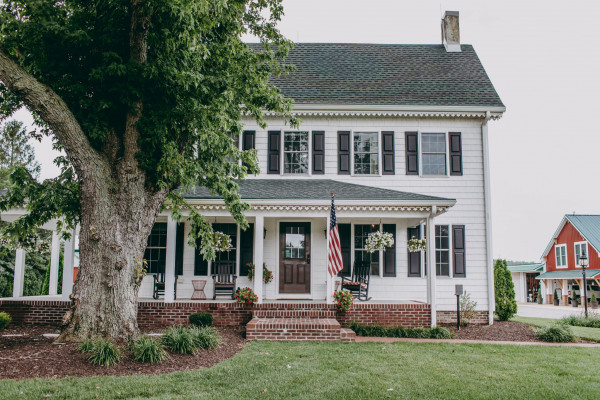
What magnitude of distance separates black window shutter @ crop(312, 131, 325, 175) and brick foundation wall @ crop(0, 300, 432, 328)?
13.9 ft

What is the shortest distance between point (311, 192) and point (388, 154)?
315 cm

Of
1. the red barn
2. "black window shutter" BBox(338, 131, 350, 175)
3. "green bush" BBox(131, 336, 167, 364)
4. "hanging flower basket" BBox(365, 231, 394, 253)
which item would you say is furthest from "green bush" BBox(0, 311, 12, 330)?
the red barn

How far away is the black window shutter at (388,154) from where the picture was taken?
1338cm

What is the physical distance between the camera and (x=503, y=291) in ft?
42.8

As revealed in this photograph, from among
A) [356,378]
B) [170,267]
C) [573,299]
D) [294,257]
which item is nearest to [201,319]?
[170,267]

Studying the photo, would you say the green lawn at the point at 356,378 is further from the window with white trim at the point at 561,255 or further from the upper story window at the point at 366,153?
the window with white trim at the point at 561,255

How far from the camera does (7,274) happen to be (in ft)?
54.9

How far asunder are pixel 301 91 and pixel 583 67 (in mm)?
11652

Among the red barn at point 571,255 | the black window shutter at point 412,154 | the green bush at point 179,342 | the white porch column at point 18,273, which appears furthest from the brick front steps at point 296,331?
the red barn at point 571,255

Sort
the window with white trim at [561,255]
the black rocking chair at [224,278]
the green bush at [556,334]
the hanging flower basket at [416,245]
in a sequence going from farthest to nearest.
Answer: the window with white trim at [561,255] < the hanging flower basket at [416,245] < the black rocking chair at [224,278] < the green bush at [556,334]

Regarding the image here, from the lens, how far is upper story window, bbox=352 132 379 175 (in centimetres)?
1346

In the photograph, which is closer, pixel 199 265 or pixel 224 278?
pixel 224 278

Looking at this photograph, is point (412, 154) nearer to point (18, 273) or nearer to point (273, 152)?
point (273, 152)

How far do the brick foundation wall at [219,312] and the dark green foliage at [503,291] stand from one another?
3326mm
